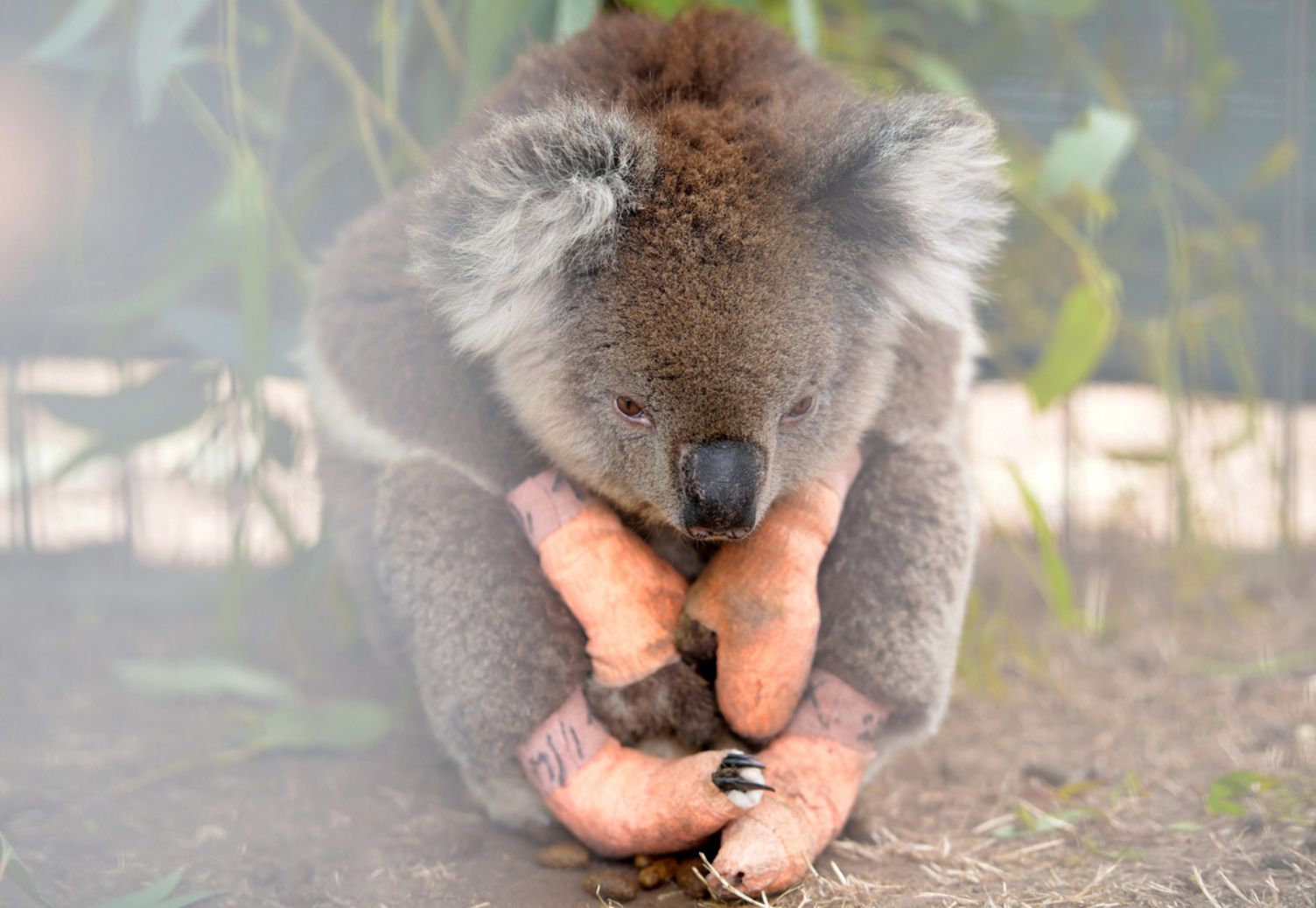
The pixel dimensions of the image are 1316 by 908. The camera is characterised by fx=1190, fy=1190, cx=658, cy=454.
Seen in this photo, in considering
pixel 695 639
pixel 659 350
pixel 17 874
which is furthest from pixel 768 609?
pixel 17 874

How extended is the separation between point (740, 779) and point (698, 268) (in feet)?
2.43

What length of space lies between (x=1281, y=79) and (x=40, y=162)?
3.44 metres

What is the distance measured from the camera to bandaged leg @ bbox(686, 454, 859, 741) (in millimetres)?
1900

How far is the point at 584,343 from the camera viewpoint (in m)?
1.82

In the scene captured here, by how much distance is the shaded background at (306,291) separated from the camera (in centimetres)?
254

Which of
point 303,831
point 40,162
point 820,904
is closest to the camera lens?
point 820,904

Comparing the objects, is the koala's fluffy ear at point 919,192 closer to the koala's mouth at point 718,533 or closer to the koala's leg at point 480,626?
the koala's mouth at point 718,533

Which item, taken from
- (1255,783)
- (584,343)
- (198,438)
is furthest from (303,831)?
(1255,783)

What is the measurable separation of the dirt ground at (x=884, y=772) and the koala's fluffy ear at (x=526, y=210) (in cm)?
92

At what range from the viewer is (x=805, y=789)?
1.87 metres

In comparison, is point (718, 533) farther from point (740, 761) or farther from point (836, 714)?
point (836, 714)

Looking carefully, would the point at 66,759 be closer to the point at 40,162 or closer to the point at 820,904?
the point at 40,162

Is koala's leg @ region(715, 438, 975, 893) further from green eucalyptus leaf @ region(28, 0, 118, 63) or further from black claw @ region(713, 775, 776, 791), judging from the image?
green eucalyptus leaf @ region(28, 0, 118, 63)

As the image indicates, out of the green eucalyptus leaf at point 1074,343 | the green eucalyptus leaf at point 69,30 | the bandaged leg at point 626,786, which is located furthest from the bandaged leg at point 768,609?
the green eucalyptus leaf at point 69,30
